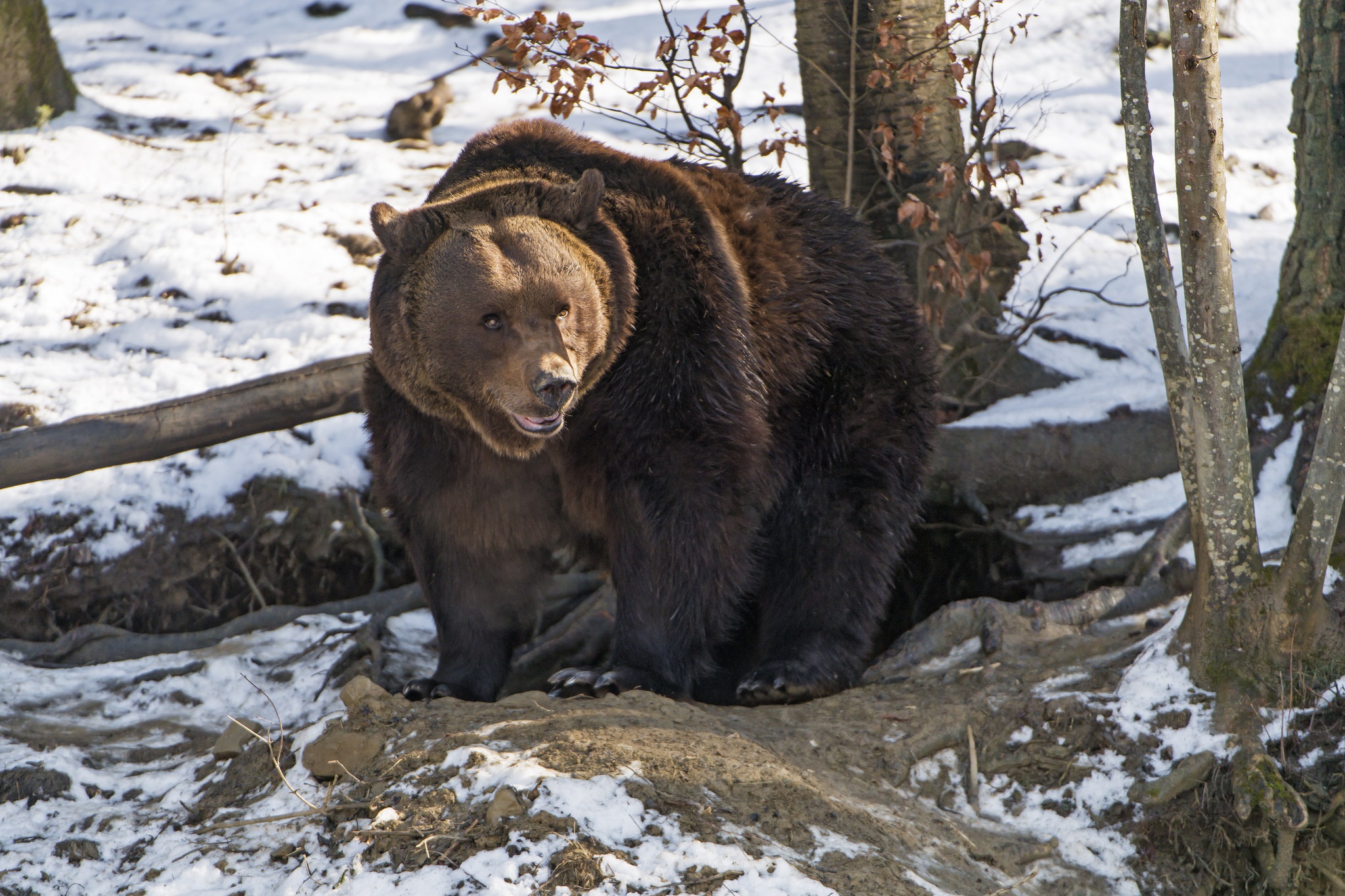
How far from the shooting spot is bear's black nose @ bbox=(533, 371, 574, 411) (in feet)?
10.4

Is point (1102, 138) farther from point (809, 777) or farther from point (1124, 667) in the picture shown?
point (809, 777)

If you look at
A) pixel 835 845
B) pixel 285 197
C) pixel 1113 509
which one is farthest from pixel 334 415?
pixel 1113 509

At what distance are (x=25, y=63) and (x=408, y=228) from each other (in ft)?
19.6

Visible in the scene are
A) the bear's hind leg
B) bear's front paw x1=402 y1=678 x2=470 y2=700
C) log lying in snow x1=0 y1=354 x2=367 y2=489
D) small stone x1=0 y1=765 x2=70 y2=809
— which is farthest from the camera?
log lying in snow x1=0 y1=354 x2=367 y2=489

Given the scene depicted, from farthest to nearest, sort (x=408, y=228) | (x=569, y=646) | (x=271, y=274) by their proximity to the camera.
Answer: (x=271, y=274), (x=569, y=646), (x=408, y=228)

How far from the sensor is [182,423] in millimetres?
4602

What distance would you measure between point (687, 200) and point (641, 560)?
4.16ft

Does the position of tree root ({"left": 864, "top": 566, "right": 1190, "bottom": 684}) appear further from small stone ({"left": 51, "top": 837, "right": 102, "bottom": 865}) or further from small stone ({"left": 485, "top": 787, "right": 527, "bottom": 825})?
small stone ({"left": 51, "top": 837, "right": 102, "bottom": 865})

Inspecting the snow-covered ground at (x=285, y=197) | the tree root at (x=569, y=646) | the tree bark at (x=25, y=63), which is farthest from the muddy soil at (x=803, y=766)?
the tree bark at (x=25, y=63)

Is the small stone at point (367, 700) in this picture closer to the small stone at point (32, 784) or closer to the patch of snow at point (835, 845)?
the small stone at point (32, 784)

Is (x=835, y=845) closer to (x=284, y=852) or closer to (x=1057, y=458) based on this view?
(x=284, y=852)

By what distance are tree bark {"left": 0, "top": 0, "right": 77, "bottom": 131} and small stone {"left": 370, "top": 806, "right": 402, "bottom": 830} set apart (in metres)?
7.15

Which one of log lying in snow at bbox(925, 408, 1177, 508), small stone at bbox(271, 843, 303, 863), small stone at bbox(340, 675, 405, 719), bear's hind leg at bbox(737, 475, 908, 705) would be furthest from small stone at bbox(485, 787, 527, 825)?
log lying in snow at bbox(925, 408, 1177, 508)

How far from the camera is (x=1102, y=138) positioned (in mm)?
8445
